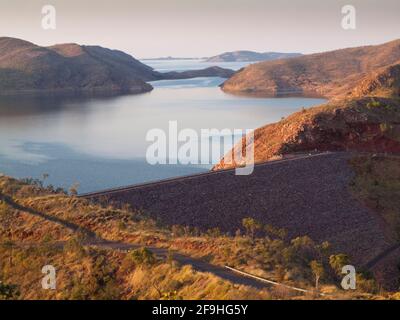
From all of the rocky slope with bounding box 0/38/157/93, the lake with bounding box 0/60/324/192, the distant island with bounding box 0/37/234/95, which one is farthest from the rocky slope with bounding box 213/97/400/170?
the rocky slope with bounding box 0/38/157/93

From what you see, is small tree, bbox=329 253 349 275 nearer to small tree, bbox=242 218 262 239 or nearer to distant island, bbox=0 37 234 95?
small tree, bbox=242 218 262 239

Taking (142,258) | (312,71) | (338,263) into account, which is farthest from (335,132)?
(312,71)

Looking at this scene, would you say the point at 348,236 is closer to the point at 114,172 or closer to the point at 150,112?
the point at 114,172

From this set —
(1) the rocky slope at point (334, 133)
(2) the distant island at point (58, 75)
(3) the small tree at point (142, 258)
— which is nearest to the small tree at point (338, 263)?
(3) the small tree at point (142, 258)

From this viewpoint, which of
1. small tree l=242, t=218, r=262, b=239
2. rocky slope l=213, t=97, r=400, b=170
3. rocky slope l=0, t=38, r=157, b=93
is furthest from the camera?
rocky slope l=0, t=38, r=157, b=93

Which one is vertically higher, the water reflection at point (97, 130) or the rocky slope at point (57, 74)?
the rocky slope at point (57, 74)

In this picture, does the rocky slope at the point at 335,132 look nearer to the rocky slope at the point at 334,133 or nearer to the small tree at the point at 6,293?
the rocky slope at the point at 334,133
